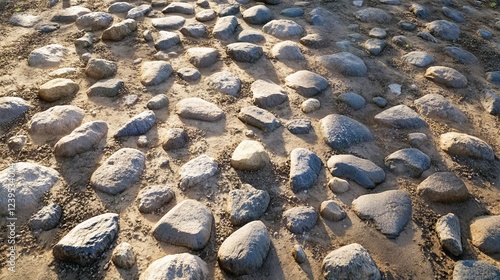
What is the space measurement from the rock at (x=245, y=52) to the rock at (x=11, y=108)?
1.54 metres

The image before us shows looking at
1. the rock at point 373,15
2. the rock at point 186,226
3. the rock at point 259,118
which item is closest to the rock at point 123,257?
the rock at point 186,226

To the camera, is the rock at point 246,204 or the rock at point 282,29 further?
the rock at point 282,29

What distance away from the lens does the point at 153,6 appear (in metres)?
3.83

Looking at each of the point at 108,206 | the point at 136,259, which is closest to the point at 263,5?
the point at 108,206

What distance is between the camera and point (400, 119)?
254 cm

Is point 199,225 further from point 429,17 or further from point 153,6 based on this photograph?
point 429,17

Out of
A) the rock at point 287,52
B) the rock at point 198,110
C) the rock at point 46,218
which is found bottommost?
the rock at point 46,218

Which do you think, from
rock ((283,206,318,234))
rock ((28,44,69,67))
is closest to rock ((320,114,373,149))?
rock ((283,206,318,234))

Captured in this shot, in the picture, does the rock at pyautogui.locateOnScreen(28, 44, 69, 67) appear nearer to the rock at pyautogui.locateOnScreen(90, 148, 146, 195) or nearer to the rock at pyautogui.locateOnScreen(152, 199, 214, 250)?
the rock at pyautogui.locateOnScreen(90, 148, 146, 195)

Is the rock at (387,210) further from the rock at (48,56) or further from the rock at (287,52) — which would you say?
the rock at (48,56)

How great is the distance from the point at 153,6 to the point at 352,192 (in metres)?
2.93

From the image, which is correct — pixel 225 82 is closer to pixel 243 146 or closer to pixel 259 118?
pixel 259 118

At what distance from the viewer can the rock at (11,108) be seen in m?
2.37

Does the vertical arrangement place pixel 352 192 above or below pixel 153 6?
below
